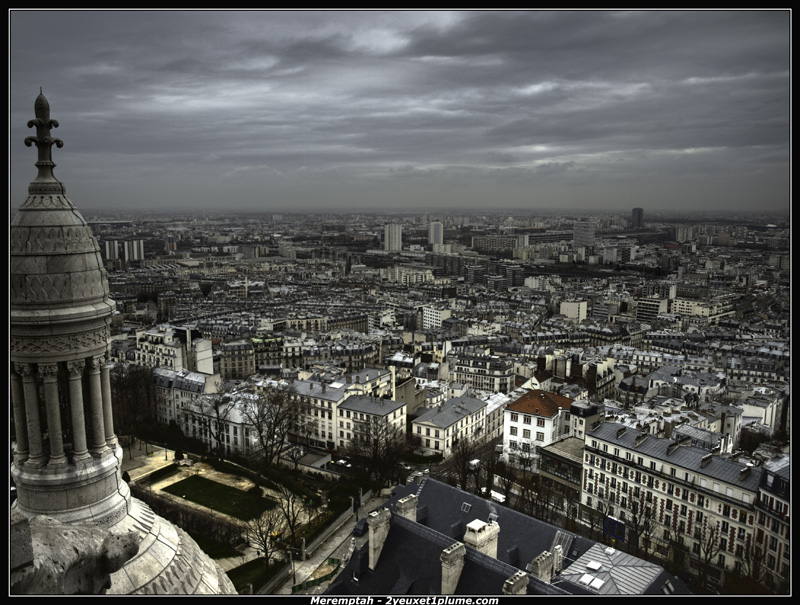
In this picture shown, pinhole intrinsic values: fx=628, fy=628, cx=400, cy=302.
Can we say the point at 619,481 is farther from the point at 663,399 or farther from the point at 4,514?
the point at 4,514

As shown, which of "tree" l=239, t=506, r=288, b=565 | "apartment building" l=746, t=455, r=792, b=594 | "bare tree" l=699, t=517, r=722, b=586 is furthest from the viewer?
"tree" l=239, t=506, r=288, b=565

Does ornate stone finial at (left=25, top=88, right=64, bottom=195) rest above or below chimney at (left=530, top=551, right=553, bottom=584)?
above

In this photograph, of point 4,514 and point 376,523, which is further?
point 376,523

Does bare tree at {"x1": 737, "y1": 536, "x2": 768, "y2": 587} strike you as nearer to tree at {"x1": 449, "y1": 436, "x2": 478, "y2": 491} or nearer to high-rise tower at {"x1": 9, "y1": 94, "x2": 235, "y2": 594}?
tree at {"x1": 449, "y1": 436, "x2": 478, "y2": 491}

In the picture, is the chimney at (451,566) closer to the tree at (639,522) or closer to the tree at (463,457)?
the tree at (639,522)

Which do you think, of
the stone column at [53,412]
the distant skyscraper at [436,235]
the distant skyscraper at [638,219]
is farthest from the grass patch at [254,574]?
the distant skyscraper at [638,219]

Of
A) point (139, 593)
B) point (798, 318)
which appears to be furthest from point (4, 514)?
point (798, 318)

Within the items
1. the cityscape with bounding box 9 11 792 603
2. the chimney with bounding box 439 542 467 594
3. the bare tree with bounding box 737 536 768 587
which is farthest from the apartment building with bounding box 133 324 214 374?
the bare tree with bounding box 737 536 768 587

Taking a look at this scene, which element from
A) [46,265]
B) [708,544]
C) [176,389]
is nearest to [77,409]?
[46,265]
